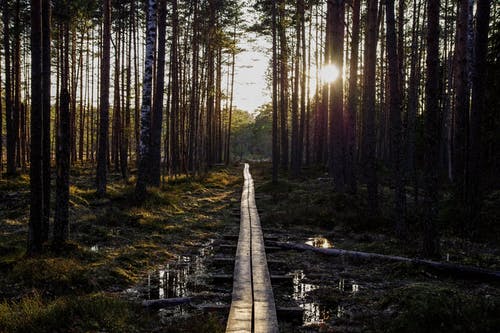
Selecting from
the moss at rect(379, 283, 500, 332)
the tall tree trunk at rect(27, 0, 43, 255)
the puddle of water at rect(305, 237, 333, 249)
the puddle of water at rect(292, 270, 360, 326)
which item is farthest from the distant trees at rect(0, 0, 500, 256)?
the moss at rect(379, 283, 500, 332)

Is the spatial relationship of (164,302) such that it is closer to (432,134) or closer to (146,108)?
(432,134)

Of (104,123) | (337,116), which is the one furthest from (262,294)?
(104,123)

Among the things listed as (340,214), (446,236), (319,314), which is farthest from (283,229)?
(319,314)

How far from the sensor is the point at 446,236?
35.0 feet

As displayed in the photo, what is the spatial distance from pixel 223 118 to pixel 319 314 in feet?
187

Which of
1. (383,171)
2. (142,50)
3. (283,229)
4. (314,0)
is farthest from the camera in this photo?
(142,50)

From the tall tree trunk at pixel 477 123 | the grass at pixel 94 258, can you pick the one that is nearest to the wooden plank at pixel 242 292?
the grass at pixel 94 258

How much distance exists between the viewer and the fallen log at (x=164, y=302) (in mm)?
5343

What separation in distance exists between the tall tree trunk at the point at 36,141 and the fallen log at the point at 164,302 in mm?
2727

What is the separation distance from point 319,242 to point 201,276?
3.92 m

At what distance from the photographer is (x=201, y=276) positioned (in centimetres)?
693

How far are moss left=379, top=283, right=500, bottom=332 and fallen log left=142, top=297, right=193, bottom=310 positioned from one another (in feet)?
8.72

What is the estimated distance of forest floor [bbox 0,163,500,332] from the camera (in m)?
4.53

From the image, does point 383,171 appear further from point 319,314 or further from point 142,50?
point 319,314
